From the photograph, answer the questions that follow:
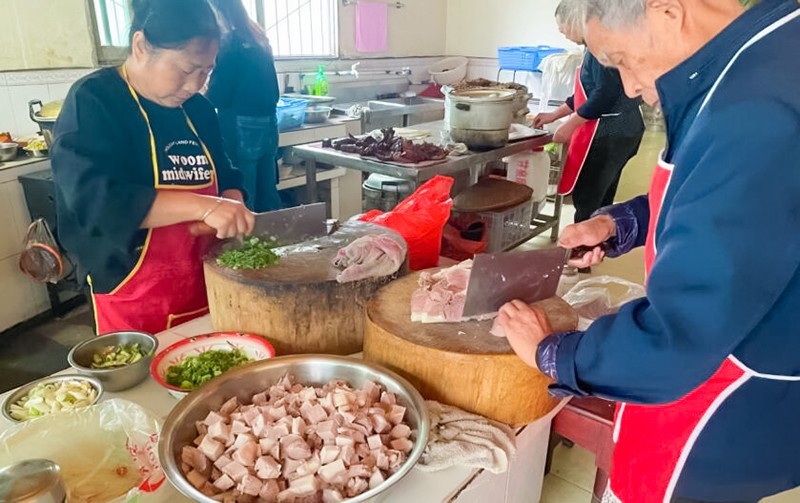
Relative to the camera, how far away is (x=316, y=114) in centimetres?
479

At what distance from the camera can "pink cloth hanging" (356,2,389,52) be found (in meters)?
6.31

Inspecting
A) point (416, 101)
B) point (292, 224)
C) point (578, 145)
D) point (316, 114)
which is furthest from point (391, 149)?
point (416, 101)

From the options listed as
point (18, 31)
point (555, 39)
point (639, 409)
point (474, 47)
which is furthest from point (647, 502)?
point (474, 47)

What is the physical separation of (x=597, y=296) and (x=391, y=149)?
1983 millimetres

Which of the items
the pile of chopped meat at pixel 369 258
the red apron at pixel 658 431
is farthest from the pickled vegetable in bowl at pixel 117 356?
the red apron at pixel 658 431

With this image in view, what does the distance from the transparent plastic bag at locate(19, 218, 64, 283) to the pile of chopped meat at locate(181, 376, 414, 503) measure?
8.98ft

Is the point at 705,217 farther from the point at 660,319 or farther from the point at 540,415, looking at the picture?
the point at 540,415

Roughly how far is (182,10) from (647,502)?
1.76 m

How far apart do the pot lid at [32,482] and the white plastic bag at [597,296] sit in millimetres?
1472

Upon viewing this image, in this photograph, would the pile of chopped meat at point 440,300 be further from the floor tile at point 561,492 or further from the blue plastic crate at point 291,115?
the blue plastic crate at point 291,115

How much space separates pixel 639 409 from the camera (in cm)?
129

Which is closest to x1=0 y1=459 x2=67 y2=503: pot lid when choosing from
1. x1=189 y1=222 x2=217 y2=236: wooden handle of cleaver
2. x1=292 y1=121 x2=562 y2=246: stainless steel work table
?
x1=189 y1=222 x2=217 y2=236: wooden handle of cleaver

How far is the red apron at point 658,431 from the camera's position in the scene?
3.71 feet

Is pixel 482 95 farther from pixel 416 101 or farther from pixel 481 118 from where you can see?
pixel 416 101
